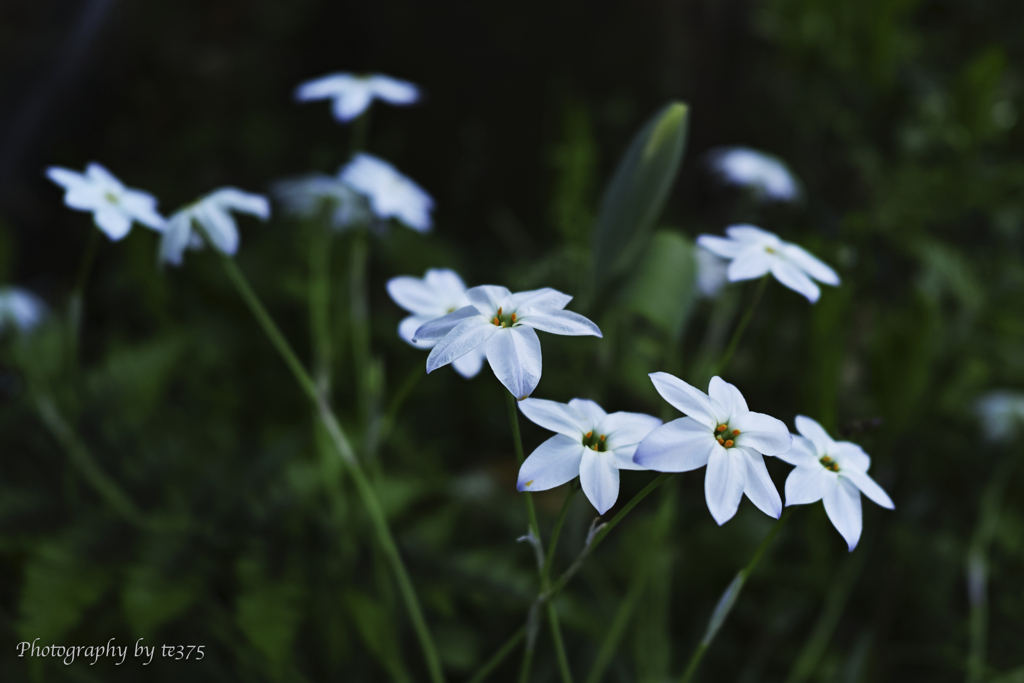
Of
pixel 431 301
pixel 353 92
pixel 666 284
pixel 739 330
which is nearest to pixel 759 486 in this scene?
pixel 739 330

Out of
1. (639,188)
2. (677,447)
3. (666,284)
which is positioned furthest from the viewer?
(666,284)

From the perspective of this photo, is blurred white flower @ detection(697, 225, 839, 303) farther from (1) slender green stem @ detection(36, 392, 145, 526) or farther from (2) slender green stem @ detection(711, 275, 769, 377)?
(1) slender green stem @ detection(36, 392, 145, 526)

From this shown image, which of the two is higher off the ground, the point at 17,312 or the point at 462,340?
the point at 462,340

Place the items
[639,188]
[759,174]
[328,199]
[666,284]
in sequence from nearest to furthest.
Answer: [639,188], [666,284], [328,199], [759,174]

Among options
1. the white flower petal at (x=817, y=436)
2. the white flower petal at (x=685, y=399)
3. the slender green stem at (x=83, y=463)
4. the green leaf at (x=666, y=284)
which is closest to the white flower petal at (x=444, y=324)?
the white flower petal at (x=685, y=399)

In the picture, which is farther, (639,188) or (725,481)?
(639,188)

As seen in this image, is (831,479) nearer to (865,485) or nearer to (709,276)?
(865,485)

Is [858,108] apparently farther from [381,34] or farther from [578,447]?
[578,447]

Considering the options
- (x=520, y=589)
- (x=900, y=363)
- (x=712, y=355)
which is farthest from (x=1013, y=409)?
(x=520, y=589)
